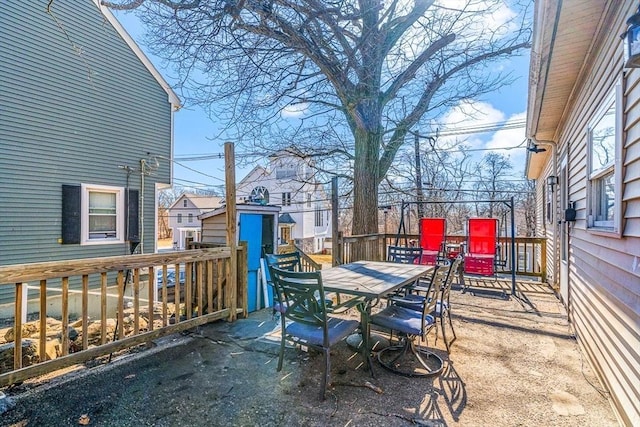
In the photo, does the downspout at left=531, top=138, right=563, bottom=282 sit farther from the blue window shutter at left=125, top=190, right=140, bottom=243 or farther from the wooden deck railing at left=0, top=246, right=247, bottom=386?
the blue window shutter at left=125, top=190, right=140, bottom=243

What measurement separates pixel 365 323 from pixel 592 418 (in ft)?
5.46

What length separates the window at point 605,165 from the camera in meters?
2.31

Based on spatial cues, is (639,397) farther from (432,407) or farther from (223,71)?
(223,71)

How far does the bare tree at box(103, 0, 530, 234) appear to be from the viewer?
4648 mm

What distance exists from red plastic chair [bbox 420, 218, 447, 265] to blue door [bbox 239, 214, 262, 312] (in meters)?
3.73

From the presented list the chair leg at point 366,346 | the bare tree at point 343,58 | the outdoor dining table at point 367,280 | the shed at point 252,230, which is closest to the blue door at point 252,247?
the shed at point 252,230

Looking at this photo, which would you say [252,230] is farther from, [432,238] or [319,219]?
[319,219]

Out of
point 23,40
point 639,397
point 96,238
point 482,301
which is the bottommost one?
point 482,301

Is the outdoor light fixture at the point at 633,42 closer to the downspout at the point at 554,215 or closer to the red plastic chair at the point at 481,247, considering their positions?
the downspout at the point at 554,215

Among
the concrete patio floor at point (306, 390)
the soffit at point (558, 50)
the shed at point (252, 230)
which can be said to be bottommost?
the concrete patio floor at point (306, 390)

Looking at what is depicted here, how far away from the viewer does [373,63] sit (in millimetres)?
5508

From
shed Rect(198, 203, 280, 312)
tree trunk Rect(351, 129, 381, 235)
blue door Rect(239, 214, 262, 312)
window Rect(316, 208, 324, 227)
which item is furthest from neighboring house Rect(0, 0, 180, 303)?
window Rect(316, 208, 324, 227)

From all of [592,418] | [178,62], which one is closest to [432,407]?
[592,418]

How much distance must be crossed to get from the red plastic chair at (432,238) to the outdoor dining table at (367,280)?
116 inches
